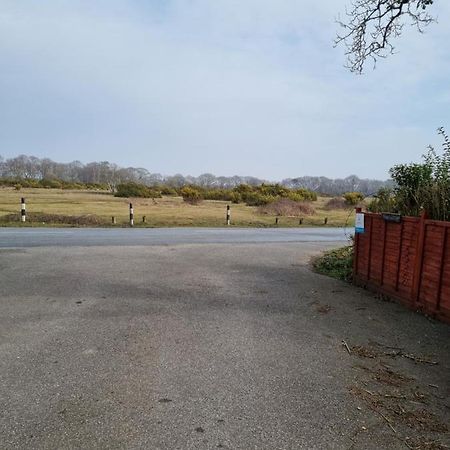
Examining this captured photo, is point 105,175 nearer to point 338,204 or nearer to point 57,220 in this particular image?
point 338,204

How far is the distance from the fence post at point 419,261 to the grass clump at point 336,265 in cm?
227

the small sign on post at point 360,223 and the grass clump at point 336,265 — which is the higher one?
the small sign on post at point 360,223

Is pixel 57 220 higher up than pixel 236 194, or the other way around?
pixel 236 194

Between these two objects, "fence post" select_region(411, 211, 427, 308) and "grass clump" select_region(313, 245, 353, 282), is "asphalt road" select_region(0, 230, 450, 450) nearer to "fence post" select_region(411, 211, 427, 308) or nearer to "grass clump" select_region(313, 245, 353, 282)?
"fence post" select_region(411, 211, 427, 308)

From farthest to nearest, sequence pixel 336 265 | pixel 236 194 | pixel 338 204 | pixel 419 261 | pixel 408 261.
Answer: pixel 236 194 → pixel 338 204 → pixel 336 265 → pixel 408 261 → pixel 419 261

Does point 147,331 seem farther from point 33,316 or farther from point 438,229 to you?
point 438,229

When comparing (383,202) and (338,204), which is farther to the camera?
(338,204)

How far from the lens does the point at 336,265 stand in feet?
31.1

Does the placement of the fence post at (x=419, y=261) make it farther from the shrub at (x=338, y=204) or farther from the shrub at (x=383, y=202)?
the shrub at (x=338, y=204)

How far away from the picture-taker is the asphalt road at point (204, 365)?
2.87 metres

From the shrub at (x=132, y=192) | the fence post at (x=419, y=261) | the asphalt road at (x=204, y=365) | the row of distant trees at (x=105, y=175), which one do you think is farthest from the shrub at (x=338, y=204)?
the row of distant trees at (x=105, y=175)

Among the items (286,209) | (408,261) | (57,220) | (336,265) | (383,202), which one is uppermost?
(383,202)

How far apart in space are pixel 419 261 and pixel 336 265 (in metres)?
3.61

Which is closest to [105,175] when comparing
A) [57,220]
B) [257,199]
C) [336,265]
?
[257,199]
